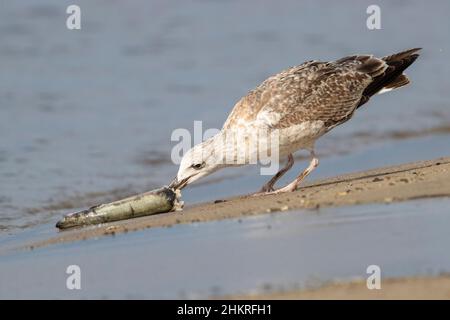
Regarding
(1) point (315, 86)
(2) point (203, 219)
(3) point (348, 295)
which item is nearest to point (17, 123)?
(1) point (315, 86)

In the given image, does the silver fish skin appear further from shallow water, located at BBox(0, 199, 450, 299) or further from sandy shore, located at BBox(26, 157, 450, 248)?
shallow water, located at BBox(0, 199, 450, 299)

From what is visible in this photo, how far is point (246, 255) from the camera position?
7094mm

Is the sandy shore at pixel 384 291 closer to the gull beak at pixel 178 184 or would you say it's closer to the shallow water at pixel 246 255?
the shallow water at pixel 246 255

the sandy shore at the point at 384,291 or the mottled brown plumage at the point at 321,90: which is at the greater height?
the mottled brown plumage at the point at 321,90

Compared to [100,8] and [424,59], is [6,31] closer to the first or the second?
[100,8]

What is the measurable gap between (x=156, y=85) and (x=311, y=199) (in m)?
7.16

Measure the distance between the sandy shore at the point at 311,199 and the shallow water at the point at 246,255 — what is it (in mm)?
180

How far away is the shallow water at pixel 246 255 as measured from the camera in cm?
650

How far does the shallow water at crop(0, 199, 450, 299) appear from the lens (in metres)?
6.50

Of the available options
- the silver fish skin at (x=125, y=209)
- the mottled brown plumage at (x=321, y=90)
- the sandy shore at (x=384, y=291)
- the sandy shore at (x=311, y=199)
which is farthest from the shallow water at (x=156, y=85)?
the sandy shore at (x=384, y=291)

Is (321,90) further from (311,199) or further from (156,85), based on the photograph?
(156,85)

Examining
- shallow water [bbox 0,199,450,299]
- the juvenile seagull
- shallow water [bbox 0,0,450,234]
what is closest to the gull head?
the juvenile seagull
